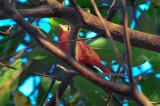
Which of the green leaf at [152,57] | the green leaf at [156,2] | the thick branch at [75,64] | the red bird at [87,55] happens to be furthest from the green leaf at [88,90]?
the green leaf at [156,2]

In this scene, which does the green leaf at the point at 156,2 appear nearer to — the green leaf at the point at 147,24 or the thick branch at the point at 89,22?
the green leaf at the point at 147,24

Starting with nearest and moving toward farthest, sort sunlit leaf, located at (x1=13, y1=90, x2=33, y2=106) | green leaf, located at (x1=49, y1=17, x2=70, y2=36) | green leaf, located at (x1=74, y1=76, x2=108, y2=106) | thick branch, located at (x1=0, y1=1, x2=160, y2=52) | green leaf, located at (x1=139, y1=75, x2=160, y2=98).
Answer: thick branch, located at (x1=0, y1=1, x2=160, y2=52), green leaf, located at (x1=74, y1=76, x2=108, y2=106), sunlit leaf, located at (x1=13, y1=90, x2=33, y2=106), green leaf, located at (x1=49, y1=17, x2=70, y2=36), green leaf, located at (x1=139, y1=75, x2=160, y2=98)

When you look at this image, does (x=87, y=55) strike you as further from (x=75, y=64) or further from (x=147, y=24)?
(x=75, y=64)

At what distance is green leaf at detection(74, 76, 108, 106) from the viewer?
1227mm

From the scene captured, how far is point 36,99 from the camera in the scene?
1.88 m

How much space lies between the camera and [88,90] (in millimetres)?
1331

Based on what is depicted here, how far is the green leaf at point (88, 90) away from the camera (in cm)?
123

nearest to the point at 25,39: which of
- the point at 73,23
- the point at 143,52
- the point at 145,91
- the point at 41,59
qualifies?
the point at 41,59

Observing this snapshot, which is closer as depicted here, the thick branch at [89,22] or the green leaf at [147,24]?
the thick branch at [89,22]

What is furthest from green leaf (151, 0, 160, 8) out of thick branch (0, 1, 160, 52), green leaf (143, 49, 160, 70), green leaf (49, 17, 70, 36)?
green leaf (49, 17, 70, 36)

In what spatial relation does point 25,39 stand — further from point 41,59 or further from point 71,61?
point 71,61

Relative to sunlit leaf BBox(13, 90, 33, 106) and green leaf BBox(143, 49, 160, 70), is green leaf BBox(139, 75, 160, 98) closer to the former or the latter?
green leaf BBox(143, 49, 160, 70)

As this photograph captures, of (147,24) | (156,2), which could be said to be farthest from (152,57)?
(156,2)

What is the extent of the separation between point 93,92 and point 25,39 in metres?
0.55
